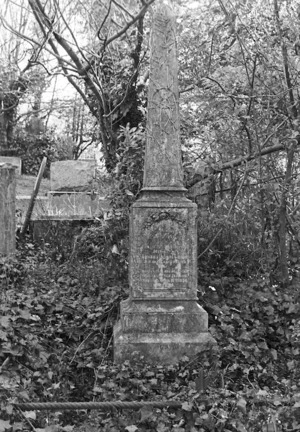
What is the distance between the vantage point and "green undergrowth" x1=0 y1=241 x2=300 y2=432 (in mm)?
3314

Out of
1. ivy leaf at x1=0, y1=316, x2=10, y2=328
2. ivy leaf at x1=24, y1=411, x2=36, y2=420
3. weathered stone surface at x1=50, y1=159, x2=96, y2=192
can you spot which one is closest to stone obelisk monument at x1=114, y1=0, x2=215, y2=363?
ivy leaf at x1=0, y1=316, x2=10, y2=328

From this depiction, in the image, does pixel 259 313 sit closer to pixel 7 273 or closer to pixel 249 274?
pixel 249 274

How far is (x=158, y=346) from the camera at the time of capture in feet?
16.5

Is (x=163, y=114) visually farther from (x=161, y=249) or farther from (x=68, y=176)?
(x=68, y=176)

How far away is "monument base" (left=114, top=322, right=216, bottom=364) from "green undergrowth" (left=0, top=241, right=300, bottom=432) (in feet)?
0.31

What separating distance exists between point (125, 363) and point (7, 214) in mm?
3701

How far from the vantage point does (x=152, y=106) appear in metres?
5.29

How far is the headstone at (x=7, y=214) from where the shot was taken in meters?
7.72

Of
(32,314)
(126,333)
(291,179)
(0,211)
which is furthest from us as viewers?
(0,211)

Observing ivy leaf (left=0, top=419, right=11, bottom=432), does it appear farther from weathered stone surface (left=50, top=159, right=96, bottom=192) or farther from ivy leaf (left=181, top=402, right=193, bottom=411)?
weathered stone surface (left=50, top=159, right=96, bottom=192)

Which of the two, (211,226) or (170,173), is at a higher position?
(170,173)

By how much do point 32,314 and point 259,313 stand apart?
7.55ft

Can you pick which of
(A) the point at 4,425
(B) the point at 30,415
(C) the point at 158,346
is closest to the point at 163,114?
(C) the point at 158,346

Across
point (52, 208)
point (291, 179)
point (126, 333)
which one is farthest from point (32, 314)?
point (52, 208)
